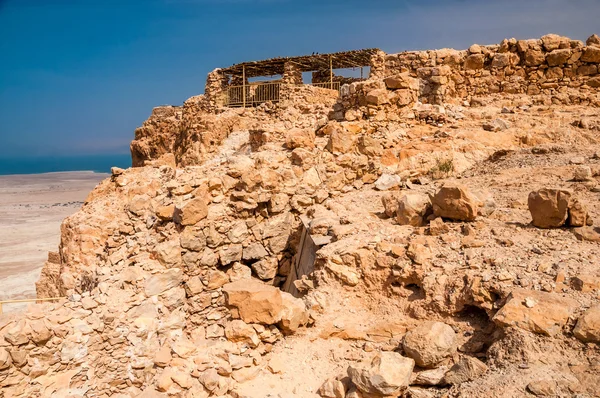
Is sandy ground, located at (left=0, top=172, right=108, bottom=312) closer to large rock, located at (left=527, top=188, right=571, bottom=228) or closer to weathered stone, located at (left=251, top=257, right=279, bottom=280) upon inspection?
weathered stone, located at (left=251, top=257, right=279, bottom=280)

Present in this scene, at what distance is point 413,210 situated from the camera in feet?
16.6

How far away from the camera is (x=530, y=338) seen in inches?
124

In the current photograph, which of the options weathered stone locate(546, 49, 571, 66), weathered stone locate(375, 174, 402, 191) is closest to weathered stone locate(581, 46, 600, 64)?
weathered stone locate(546, 49, 571, 66)

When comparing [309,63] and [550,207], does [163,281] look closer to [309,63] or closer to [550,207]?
[550,207]

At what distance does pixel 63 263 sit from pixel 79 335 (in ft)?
9.35

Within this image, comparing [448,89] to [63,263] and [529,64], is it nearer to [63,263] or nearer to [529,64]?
[529,64]

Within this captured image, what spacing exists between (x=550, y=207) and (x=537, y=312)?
1464mm

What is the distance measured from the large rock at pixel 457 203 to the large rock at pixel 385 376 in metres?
1.95

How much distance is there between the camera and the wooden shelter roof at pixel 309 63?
16031mm

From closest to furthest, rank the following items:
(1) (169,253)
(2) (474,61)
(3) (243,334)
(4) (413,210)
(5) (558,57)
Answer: (3) (243,334)
(4) (413,210)
(1) (169,253)
(5) (558,57)
(2) (474,61)

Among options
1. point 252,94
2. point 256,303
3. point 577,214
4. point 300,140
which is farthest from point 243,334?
point 252,94

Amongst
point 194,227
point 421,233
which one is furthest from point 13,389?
point 421,233

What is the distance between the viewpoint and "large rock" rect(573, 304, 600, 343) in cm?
294

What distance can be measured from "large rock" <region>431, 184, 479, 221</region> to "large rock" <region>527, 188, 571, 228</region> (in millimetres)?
604
